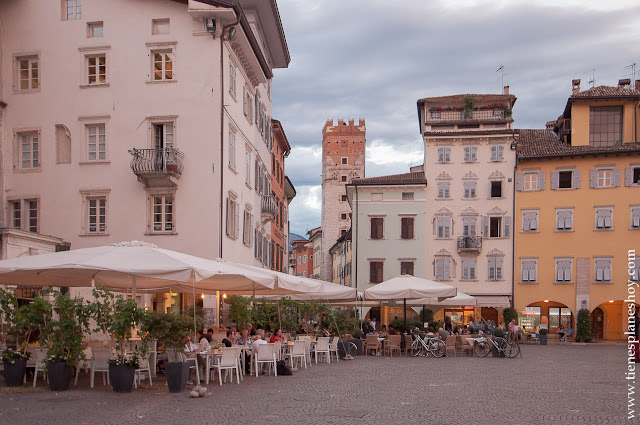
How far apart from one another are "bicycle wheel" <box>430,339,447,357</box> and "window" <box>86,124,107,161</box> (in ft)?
46.4

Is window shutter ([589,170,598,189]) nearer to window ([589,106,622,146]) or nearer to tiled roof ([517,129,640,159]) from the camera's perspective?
tiled roof ([517,129,640,159])

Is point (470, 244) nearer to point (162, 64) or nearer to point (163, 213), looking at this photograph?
point (163, 213)

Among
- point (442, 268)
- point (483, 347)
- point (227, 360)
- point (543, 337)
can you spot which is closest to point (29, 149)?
point (227, 360)

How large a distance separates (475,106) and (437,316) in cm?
1424

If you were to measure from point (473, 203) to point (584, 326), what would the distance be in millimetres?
10166

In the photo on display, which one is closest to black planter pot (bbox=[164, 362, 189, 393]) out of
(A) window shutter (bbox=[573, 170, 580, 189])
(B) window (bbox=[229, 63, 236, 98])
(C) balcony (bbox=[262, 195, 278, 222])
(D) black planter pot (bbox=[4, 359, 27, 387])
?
(D) black planter pot (bbox=[4, 359, 27, 387])

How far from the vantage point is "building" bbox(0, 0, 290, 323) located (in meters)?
27.7

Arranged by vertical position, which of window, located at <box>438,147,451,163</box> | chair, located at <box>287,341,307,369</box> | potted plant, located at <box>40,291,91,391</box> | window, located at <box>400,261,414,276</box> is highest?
window, located at <box>438,147,451,163</box>

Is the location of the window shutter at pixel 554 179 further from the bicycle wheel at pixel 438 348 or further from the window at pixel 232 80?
the window at pixel 232 80

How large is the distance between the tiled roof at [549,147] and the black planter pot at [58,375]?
38.5 m

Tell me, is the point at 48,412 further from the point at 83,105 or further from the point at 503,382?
the point at 83,105

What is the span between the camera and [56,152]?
2856cm

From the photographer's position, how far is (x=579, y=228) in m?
46.9

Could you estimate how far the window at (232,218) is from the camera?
95.8ft
